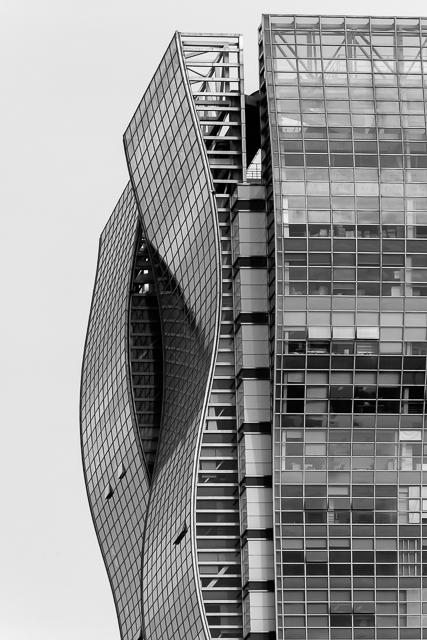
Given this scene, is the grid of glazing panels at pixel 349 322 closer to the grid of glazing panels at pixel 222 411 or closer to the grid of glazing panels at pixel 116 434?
the grid of glazing panels at pixel 222 411

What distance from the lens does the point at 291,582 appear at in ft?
441

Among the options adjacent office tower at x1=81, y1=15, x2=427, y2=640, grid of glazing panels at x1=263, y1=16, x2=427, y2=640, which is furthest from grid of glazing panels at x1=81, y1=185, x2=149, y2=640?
grid of glazing panels at x1=263, y1=16, x2=427, y2=640

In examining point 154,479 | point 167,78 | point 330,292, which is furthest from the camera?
point 154,479

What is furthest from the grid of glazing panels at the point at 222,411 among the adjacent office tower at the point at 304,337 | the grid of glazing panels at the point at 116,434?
the grid of glazing panels at the point at 116,434

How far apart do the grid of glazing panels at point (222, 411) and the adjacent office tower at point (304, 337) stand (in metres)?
0.16

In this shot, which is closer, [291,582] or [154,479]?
[291,582]

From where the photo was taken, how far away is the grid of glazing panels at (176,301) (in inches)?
5344

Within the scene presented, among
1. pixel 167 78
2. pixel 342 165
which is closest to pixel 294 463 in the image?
pixel 342 165

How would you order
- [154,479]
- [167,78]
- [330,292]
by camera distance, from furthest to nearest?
[154,479]
[167,78]
[330,292]

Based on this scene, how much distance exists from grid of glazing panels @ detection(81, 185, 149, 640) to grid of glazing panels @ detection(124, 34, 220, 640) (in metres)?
12.0

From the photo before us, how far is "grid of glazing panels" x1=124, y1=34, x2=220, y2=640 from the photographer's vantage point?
445ft

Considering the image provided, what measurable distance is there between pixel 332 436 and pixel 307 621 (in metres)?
13.1

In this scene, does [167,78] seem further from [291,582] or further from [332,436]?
[291,582]

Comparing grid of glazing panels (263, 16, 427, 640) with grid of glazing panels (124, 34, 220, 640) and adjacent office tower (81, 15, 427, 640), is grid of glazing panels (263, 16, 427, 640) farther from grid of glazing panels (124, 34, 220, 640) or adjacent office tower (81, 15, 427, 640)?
grid of glazing panels (124, 34, 220, 640)
